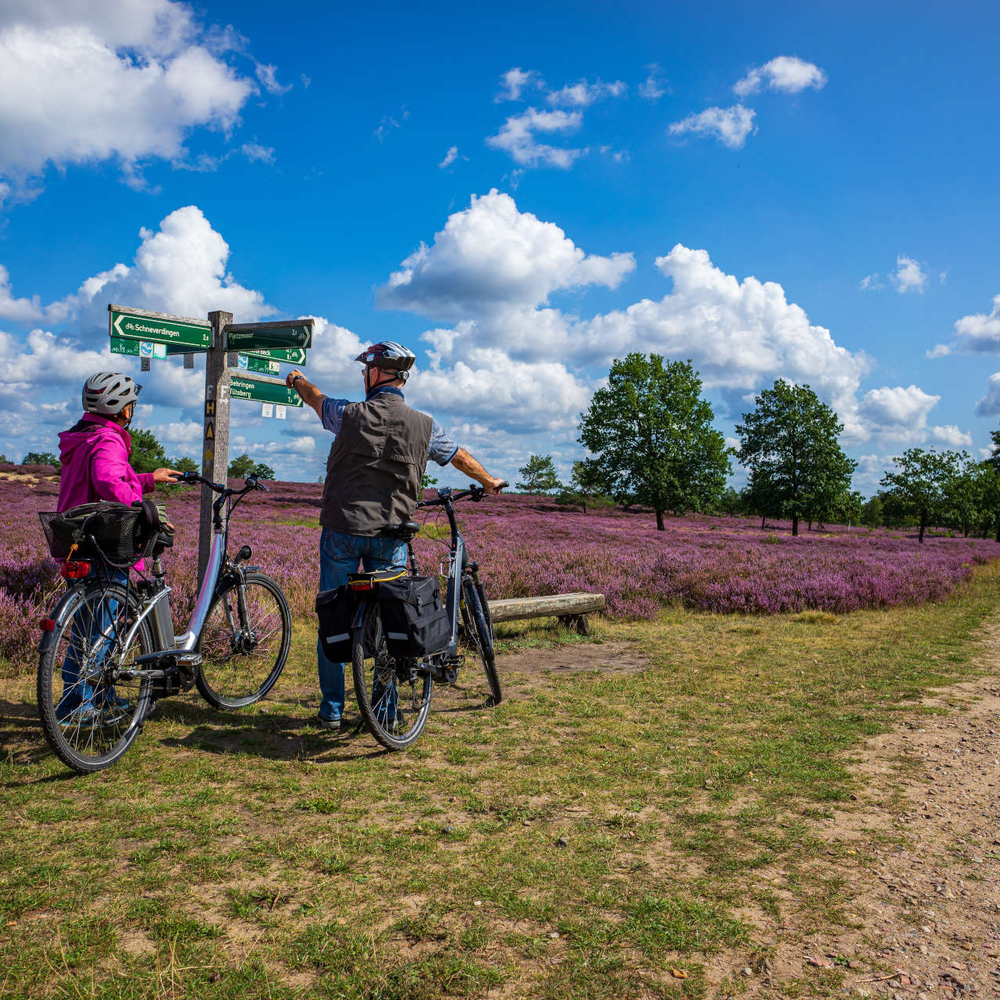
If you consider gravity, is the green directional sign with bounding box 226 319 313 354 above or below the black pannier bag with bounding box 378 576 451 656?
above

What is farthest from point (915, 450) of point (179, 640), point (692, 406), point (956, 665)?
point (179, 640)

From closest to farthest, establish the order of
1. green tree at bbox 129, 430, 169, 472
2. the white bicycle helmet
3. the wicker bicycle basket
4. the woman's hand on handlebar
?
the wicker bicycle basket, the white bicycle helmet, the woman's hand on handlebar, green tree at bbox 129, 430, 169, 472

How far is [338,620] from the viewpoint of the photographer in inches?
160

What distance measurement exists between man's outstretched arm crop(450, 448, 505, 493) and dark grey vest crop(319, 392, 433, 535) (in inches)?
17.9

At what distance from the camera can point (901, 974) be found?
227cm

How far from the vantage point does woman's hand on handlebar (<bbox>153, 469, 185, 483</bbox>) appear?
14.8 ft

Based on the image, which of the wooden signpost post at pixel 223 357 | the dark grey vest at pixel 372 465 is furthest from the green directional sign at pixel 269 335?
the dark grey vest at pixel 372 465

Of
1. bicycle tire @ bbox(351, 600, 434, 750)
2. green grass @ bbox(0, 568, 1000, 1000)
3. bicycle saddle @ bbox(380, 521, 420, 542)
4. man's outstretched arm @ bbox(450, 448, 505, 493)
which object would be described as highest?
man's outstretched arm @ bbox(450, 448, 505, 493)

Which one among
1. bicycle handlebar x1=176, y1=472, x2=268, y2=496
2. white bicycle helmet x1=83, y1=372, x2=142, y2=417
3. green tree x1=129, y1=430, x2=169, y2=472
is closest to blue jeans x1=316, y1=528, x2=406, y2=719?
bicycle handlebar x1=176, y1=472, x2=268, y2=496

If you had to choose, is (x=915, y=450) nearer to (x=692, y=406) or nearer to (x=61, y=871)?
(x=692, y=406)

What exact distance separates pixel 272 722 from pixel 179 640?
36.1 inches

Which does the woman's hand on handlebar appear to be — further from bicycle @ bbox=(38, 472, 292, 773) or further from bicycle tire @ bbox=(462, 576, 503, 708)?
bicycle tire @ bbox=(462, 576, 503, 708)

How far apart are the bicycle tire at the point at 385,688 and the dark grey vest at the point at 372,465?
0.56 meters

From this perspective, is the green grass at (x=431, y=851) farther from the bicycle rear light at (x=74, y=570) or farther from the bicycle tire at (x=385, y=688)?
the bicycle rear light at (x=74, y=570)
